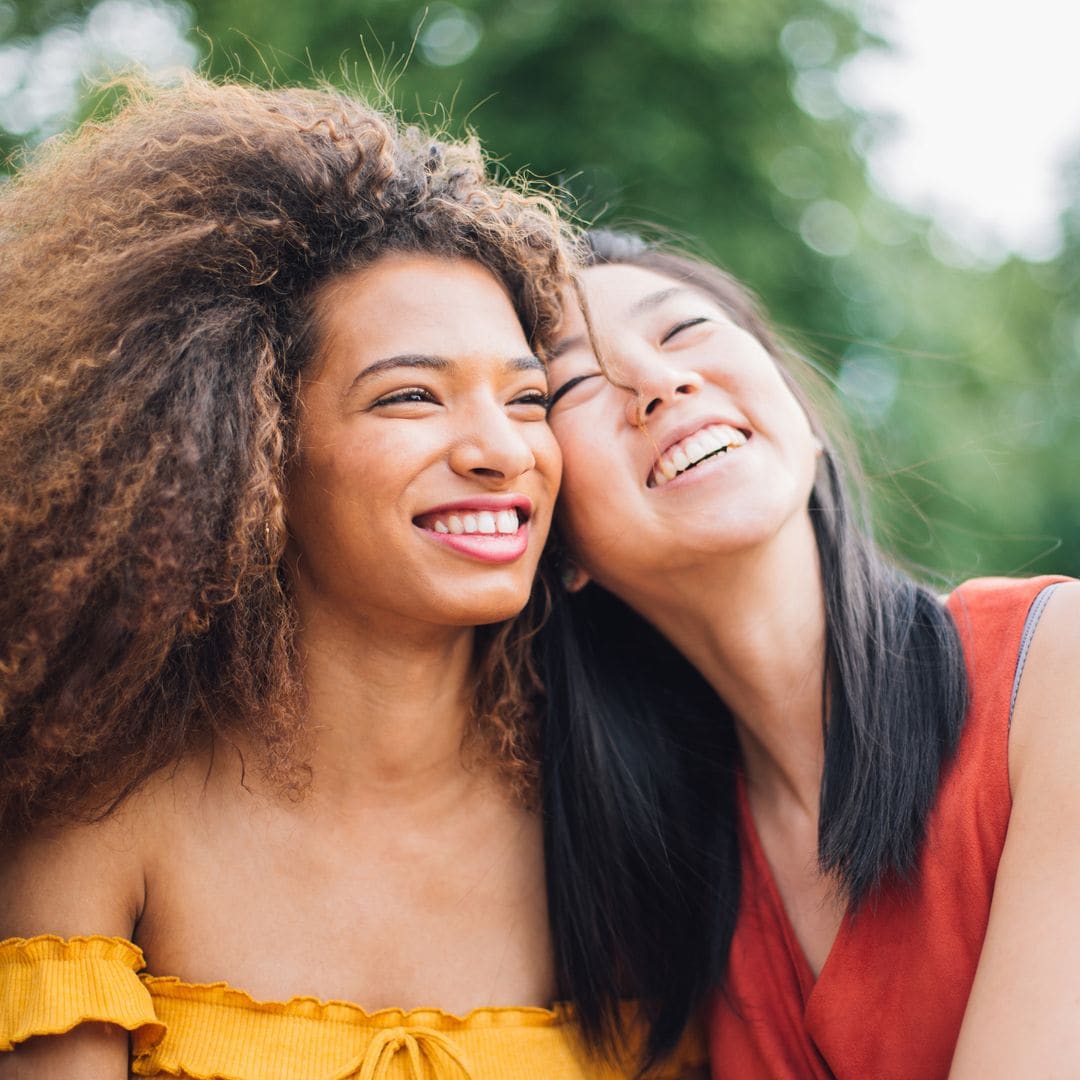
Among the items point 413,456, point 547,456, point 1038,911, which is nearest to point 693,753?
point 547,456

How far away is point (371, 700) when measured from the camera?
2.54m

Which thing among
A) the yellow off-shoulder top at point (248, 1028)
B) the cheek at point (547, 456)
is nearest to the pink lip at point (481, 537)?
the cheek at point (547, 456)

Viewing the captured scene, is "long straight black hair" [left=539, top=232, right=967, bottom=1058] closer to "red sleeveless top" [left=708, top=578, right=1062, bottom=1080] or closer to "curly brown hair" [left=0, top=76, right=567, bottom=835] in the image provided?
"red sleeveless top" [left=708, top=578, right=1062, bottom=1080]

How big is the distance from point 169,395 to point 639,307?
1104 mm

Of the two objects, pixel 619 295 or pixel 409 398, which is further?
pixel 619 295

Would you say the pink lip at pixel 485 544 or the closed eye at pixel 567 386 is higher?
the closed eye at pixel 567 386

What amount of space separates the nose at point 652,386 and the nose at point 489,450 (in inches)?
13.5

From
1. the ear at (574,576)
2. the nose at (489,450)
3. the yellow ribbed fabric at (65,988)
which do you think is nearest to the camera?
the yellow ribbed fabric at (65,988)

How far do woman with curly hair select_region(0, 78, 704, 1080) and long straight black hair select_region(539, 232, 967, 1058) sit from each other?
0.02 m

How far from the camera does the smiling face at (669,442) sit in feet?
8.41

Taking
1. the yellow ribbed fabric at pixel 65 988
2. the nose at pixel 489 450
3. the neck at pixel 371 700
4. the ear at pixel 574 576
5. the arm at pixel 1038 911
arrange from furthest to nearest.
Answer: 1. the ear at pixel 574 576
2. the neck at pixel 371 700
3. the nose at pixel 489 450
4. the yellow ribbed fabric at pixel 65 988
5. the arm at pixel 1038 911

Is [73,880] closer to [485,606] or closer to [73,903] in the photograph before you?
[73,903]

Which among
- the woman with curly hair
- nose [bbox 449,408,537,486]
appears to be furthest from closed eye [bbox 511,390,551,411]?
nose [bbox 449,408,537,486]

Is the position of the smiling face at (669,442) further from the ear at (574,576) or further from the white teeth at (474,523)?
the white teeth at (474,523)
